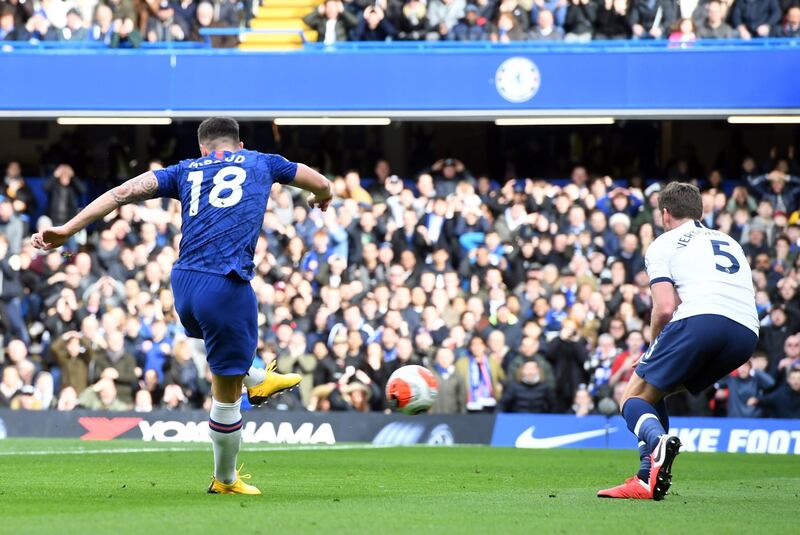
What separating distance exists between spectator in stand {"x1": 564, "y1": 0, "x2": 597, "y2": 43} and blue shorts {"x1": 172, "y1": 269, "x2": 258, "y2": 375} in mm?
14430

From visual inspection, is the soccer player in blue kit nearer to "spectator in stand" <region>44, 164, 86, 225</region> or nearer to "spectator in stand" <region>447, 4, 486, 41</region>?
"spectator in stand" <region>447, 4, 486, 41</region>

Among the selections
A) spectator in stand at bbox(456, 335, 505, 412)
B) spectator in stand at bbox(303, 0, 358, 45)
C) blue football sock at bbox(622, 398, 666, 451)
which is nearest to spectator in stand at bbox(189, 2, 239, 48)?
spectator in stand at bbox(303, 0, 358, 45)

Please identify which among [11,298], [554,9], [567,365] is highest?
[554,9]

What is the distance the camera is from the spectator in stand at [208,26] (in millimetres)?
22547

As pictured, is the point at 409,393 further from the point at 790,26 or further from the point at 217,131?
the point at 790,26

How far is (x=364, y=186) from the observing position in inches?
910

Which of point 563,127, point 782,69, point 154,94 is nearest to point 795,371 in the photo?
point 782,69

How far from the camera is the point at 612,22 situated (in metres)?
22.1

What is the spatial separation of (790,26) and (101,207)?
15746 mm

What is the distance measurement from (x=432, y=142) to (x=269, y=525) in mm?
17307

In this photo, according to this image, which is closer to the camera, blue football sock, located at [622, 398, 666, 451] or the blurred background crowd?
blue football sock, located at [622, 398, 666, 451]

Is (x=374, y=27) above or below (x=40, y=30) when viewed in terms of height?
above

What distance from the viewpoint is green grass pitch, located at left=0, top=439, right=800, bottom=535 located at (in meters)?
7.03

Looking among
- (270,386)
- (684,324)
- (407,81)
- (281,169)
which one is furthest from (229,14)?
(684,324)
